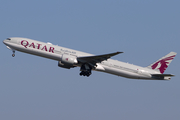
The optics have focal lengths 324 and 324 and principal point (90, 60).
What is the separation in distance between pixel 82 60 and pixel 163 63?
611 inches

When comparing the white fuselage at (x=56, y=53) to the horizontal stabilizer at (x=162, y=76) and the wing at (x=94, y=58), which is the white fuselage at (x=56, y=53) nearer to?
the wing at (x=94, y=58)

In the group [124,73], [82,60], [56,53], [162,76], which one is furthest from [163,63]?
[56,53]

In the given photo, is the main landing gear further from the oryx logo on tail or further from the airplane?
the oryx logo on tail

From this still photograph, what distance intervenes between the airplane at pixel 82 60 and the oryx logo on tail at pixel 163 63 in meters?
1.55

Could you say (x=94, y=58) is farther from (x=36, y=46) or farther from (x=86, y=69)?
(x=36, y=46)

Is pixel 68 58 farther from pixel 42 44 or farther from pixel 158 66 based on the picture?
pixel 158 66

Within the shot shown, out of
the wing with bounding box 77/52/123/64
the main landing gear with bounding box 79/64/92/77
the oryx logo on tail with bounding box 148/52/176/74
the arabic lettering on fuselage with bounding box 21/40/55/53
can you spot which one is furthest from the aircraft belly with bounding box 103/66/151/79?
the arabic lettering on fuselage with bounding box 21/40/55/53

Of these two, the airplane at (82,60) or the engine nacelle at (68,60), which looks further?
the airplane at (82,60)

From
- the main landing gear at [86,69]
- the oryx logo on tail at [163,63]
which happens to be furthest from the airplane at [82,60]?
the oryx logo on tail at [163,63]

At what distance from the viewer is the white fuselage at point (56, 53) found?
1939 inches

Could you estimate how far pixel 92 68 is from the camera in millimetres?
51531

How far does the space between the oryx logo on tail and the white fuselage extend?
15.0 feet

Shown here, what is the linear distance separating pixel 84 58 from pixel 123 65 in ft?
22.9

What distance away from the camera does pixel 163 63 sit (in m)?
56.4
